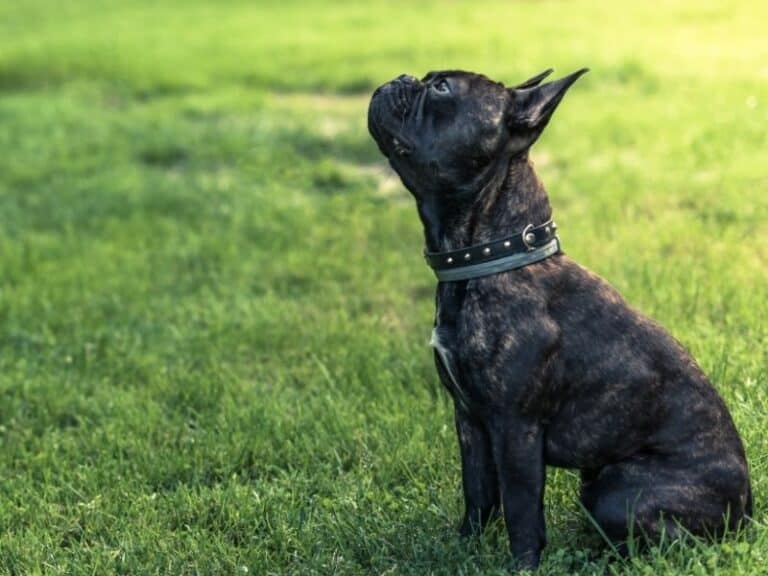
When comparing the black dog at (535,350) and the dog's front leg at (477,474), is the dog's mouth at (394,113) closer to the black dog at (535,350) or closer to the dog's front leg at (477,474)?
the black dog at (535,350)

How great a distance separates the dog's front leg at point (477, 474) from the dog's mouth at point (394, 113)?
1.00 metres

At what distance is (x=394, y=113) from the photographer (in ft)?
12.5

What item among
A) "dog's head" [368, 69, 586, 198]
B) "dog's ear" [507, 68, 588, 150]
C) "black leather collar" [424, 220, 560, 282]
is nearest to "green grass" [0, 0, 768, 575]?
"black leather collar" [424, 220, 560, 282]

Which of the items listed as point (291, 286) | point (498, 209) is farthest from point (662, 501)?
point (291, 286)

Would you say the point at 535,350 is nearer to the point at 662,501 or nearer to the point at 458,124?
the point at 662,501

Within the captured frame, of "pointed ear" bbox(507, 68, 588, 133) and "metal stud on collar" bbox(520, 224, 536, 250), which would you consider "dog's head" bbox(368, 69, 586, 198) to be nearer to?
"pointed ear" bbox(507, 68, 588, 133)

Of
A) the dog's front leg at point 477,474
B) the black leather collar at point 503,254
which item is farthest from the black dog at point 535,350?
the dog's front leg at point 477,474

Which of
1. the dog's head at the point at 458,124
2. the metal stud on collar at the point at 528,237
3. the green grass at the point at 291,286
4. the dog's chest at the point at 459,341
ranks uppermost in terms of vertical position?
the dog's head at the point at 458,124

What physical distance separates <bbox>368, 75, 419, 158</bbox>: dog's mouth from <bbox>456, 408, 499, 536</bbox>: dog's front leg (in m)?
1.00

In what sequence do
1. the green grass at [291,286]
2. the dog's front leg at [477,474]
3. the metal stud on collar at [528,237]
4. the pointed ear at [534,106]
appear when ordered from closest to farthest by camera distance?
the pointed ear at [534,106], the metal stud on collar at [528,237], the dog's front leg at [477,474], the green grass at [291,286]

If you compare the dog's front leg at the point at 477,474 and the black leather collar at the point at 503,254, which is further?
the dog's front leg at the point at 477,474

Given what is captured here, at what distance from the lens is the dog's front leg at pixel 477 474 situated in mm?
4039

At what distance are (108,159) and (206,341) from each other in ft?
14.6

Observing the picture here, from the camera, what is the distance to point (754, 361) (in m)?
5.24
